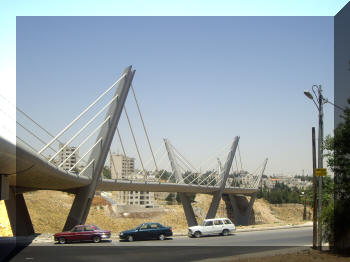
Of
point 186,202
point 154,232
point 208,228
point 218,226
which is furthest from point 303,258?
point 186,202

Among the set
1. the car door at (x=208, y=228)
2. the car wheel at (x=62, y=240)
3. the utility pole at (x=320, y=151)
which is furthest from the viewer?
the car door at (x=208, y=228)

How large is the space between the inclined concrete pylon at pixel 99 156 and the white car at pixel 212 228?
351 inches

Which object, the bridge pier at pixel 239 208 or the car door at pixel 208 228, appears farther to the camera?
the bridge pier at pixel 239 208

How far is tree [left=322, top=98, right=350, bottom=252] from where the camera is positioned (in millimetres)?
18984

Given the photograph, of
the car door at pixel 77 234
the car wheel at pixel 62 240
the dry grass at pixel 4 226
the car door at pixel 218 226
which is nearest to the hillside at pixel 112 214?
the dry grass at pixel 4 226

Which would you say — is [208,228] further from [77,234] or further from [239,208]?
[239,208]

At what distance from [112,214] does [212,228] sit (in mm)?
49159

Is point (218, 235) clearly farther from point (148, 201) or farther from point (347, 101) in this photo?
point (148, 201)

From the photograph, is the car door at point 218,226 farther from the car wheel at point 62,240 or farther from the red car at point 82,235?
the car wheel at point 62,240

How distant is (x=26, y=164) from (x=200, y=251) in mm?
9224

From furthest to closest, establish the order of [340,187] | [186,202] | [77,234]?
[186,202] < [77,234] < [340,187]

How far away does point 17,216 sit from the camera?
34.0m

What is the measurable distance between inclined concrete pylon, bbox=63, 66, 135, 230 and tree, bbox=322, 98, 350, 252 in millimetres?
18689

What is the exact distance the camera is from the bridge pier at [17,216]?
32281 millimetres
